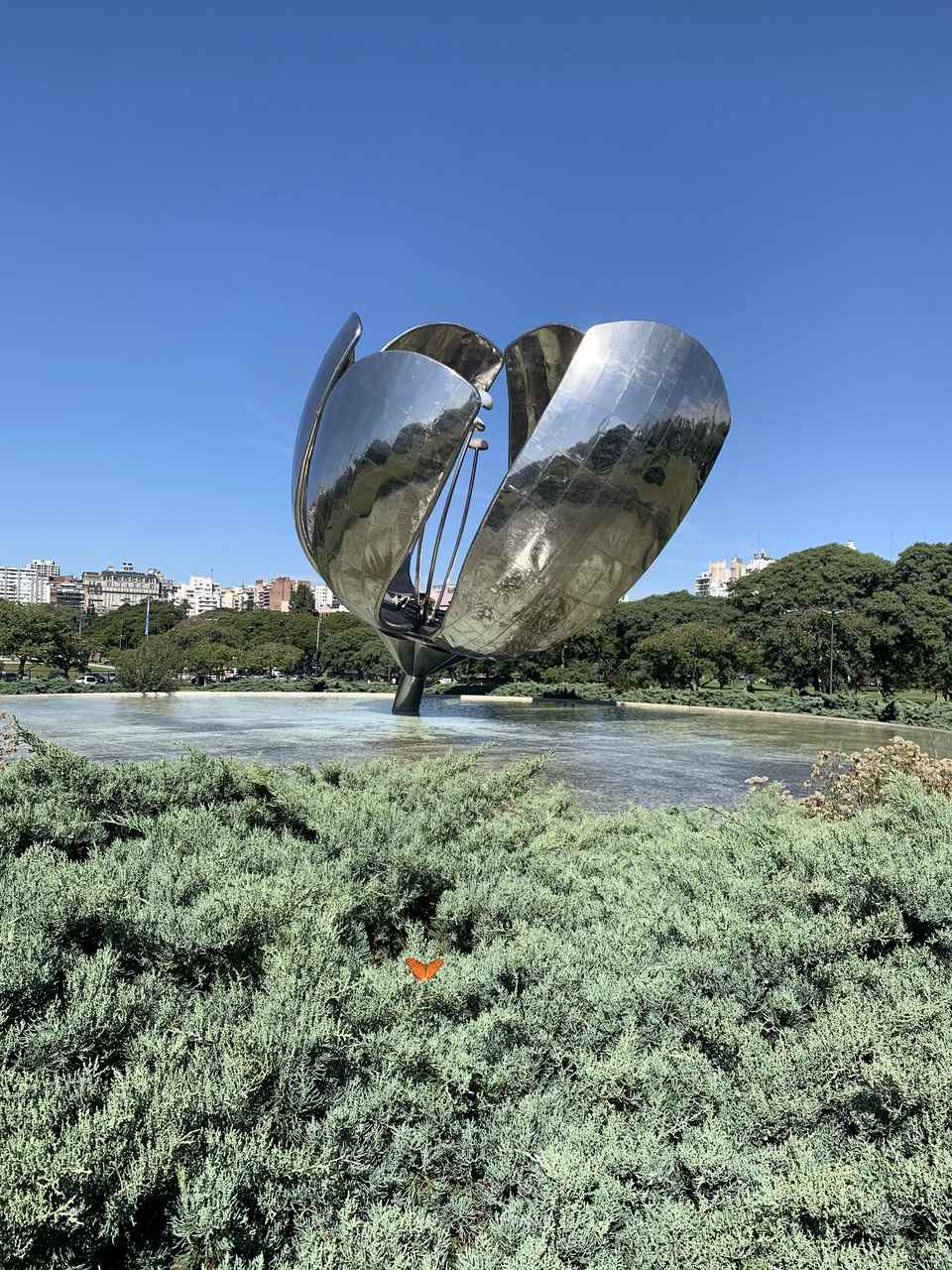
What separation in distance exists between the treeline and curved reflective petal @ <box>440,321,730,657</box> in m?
19.8

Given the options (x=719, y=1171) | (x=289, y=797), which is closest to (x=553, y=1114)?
(x=719, y=1171)

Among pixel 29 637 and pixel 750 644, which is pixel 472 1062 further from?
pixel 29 637

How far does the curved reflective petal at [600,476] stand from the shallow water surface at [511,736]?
2.79 m

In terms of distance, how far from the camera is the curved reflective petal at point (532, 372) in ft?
46.6

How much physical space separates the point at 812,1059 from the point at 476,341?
14675 millimetres

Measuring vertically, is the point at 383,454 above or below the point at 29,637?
above

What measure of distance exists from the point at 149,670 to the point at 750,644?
2734cm

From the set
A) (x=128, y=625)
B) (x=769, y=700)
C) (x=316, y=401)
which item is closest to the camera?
(x=316, y=401)

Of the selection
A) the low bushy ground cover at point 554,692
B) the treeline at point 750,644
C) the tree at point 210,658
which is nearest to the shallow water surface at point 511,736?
the low bushy ground cover at point 554,692

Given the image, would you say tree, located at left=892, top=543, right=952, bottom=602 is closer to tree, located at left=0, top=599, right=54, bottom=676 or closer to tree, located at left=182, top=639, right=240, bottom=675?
tree, located at left=182, top=639, right=240, bottom=675

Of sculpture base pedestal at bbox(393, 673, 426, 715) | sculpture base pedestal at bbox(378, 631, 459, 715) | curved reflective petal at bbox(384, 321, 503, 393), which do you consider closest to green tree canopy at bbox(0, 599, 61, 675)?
sculpture base pedestal at bbox(393, 673, 426, 715)

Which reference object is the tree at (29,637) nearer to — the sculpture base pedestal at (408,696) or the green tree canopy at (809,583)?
the sculpture base pedestal at (408,696)

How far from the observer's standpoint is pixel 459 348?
15352 millimetres

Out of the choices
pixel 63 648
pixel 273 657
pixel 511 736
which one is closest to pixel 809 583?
pixel 273 657
